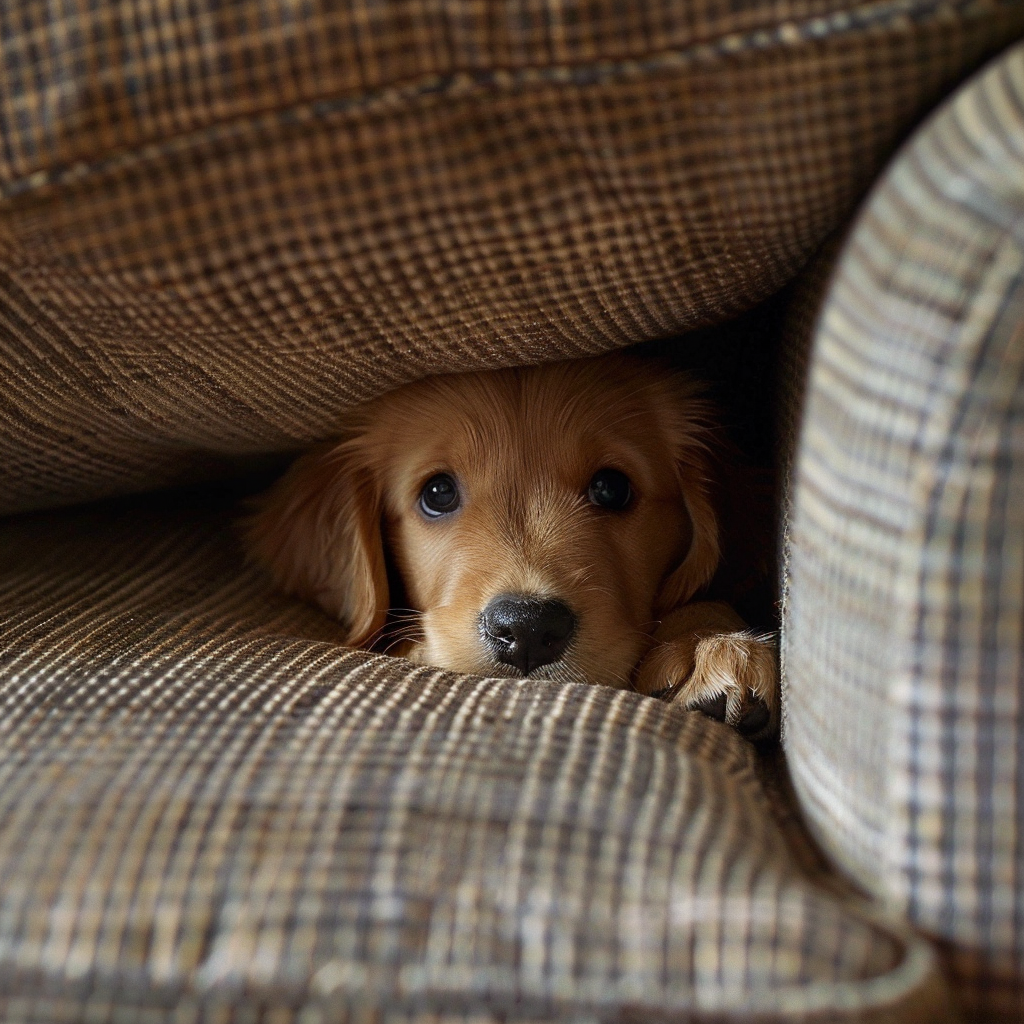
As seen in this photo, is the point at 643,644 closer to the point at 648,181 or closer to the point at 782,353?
the point at 782,353

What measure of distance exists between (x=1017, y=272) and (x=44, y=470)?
60.5 inches

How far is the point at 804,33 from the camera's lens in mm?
1002

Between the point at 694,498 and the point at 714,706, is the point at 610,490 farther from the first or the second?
the point at 714,706

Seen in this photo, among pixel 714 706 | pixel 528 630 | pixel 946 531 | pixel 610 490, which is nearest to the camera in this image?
pixel 946 531

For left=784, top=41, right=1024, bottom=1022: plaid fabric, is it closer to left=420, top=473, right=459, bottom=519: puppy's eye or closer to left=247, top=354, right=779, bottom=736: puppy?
left=247, top=354, right=779, bottom=736: puppy

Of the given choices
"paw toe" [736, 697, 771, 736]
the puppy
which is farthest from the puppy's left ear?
"paw toe" [736, 697, 771, 736]

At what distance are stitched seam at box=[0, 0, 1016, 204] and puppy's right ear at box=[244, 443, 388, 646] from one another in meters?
1.10

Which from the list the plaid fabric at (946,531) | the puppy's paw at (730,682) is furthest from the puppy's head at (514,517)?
the plaid fabric at (946,531)

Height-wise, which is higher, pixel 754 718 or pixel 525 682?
pixel 525 682

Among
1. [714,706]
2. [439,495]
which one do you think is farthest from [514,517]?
[714,706]

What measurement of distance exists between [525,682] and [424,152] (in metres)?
0.67

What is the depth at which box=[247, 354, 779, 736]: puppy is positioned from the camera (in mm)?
1803

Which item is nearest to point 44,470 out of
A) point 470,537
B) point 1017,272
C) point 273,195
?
point 470,537

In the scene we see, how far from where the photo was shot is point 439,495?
209 cm
